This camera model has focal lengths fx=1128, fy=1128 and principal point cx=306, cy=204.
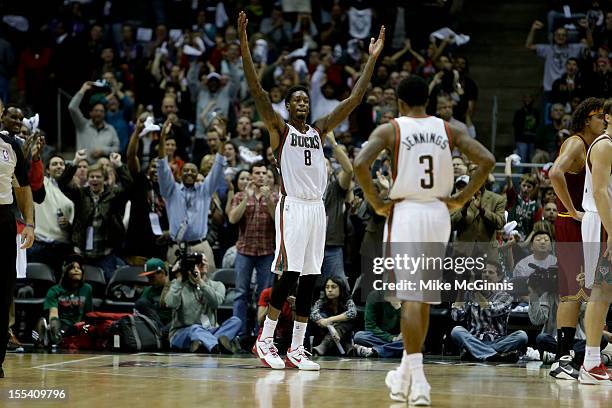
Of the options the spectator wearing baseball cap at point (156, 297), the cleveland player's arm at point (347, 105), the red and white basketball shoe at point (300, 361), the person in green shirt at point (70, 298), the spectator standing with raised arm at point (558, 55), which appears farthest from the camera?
the spectator standing with raised arm at point (558, 55)

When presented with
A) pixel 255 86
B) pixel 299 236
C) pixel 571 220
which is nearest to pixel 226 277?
pixel 299 236

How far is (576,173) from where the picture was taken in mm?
9891

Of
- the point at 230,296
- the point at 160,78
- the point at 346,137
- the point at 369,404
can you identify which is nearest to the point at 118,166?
the point at 230,296

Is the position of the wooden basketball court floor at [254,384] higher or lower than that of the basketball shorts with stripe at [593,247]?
lower

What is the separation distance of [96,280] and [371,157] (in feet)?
23.7

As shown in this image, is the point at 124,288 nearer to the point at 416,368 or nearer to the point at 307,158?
the point at 307,158

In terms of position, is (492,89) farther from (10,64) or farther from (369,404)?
(369,404)

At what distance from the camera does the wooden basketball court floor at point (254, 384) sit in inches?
314

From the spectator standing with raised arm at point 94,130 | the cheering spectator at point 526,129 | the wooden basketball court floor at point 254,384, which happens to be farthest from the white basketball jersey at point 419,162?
the cheering spectator at point 526,129

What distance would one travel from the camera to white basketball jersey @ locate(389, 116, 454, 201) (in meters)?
7.89

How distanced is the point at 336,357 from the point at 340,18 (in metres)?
9.50

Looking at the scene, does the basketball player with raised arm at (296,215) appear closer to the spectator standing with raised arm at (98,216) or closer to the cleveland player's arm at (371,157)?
the cleveland player's arm at (371,157)

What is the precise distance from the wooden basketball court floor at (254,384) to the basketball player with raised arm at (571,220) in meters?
0.38

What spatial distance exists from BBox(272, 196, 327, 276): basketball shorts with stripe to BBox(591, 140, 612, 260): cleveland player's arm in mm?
2583
